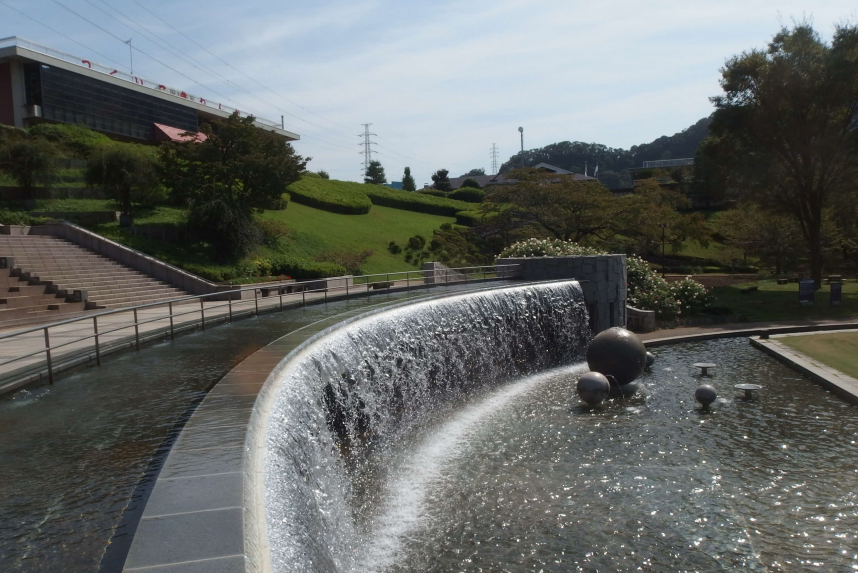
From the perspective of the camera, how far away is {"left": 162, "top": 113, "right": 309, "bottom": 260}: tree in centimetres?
2828

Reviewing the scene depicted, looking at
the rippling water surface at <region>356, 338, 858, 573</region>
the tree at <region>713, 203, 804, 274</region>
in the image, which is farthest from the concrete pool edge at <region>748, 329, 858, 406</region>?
the tree at <region>713, 203, 804, 274</region>

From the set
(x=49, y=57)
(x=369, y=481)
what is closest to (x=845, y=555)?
(x=369, y=481)

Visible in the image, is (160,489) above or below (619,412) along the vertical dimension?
above

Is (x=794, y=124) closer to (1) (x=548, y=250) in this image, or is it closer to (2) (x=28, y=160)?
(1) (x=548, y=250)

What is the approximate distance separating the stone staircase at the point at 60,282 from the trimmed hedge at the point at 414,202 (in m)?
34.8

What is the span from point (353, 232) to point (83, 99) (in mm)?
20858

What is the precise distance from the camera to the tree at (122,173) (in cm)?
2817

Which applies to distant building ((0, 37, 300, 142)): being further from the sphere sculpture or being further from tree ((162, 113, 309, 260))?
the sphere sculpture

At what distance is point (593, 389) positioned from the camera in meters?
12.7

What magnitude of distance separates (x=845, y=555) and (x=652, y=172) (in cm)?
7230

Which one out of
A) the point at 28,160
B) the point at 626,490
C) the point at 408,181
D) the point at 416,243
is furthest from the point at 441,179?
the point at 626,490

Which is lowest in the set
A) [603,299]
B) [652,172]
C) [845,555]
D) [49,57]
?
[845,555]

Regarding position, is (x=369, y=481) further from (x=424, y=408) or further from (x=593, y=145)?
(x=593, y=145)

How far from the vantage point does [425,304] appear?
14.1 m
